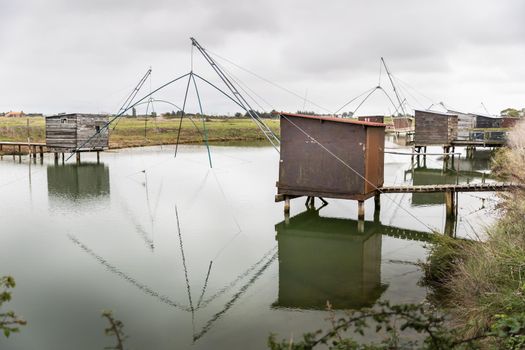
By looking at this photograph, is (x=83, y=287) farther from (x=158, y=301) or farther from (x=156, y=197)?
(x=156, y=197)

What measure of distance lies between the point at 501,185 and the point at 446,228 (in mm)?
2142

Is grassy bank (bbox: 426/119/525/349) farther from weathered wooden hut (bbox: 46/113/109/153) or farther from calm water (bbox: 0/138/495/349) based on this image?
weathered wooden hut (bbox: 46/113/109/153)

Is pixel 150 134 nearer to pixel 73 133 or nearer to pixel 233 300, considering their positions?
pixel 73 133

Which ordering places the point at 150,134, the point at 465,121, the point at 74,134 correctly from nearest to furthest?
the point at 74,134, the point at 465,121, the point at 150,134

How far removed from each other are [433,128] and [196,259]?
29273mm

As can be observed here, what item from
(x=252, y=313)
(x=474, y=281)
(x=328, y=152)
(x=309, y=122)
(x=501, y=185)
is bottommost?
(x=252, y=313)

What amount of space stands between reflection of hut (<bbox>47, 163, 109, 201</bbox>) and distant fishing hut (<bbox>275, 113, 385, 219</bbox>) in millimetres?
10472

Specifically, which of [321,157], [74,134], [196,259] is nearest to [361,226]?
[321,157]

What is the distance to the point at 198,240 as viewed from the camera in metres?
14.1

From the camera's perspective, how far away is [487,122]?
52531mm

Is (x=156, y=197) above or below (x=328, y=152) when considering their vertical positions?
below

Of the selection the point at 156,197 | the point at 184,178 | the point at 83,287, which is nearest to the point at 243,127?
the point at 184,178

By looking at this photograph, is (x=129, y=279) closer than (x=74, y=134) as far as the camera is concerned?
Yes

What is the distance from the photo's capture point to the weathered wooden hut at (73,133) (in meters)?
35.5
